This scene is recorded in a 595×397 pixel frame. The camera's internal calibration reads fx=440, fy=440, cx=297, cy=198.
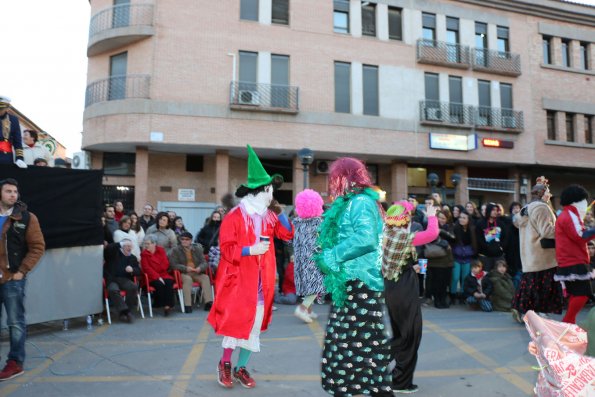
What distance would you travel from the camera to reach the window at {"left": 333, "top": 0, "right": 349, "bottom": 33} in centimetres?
1988

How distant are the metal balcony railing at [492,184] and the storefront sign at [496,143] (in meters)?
1.85

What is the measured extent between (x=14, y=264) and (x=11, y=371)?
1109 mm

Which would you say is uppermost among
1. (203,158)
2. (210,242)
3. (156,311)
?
(203,158)

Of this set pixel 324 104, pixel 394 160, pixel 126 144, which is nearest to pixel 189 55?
pixel 126 144

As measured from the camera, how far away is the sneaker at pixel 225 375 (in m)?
4.26

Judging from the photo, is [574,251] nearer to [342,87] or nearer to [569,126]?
[342,87]

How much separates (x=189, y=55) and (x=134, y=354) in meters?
14.6

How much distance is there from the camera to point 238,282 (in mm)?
4316

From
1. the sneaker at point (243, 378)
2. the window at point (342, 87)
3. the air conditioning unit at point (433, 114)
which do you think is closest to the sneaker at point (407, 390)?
the sneaker at point (243, 378)

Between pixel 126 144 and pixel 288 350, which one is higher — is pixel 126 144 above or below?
above

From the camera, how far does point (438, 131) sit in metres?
20.8

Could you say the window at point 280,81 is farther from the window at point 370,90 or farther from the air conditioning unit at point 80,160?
the air conditioning unit at point 80,160

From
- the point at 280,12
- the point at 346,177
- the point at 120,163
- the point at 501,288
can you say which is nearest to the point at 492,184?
the point at 280,12

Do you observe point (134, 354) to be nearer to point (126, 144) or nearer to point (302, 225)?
point (302, 225)
